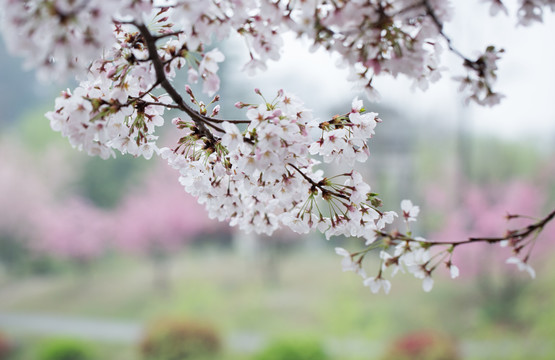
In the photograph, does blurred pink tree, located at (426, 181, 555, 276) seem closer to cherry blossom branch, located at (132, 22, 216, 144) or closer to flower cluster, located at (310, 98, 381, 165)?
flower cluster, located at (310, 98, 381, 165)

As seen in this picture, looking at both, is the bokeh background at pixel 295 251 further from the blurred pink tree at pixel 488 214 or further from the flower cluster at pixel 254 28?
the flower cluster at pixel 254 28

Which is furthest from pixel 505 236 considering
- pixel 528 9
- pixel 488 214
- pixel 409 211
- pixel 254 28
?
pixel 488 214

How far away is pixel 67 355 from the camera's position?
4.32m

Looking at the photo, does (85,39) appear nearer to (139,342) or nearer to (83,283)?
(139,342)

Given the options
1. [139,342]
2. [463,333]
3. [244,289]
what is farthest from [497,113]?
[139,342]

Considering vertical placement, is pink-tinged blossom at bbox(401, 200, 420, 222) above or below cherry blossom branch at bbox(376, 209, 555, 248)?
above

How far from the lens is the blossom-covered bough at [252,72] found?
17.7 inches

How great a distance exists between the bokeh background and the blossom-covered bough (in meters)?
2.97

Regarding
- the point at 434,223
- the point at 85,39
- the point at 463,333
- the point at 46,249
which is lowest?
the point at 85,39

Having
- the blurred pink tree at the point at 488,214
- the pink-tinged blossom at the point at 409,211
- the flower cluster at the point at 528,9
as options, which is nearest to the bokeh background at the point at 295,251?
the blurred pink tree at the point at 488,214

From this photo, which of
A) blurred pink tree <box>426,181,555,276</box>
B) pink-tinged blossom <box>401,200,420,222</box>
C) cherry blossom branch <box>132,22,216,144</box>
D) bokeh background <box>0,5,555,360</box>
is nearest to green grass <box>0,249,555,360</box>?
bokeh background <box>0,5,555,360</box>

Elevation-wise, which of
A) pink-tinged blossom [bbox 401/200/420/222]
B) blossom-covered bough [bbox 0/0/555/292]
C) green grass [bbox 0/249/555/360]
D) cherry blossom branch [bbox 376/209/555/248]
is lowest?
cherry blossom branch [bbox 376/209/555/248]

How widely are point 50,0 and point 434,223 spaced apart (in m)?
4.56

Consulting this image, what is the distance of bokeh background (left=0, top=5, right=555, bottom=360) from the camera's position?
4.15 meters
